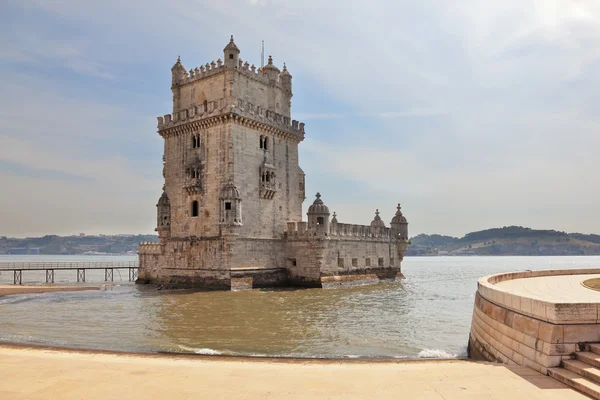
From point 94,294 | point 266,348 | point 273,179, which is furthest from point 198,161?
point 266,348

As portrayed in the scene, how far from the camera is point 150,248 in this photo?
41.9m

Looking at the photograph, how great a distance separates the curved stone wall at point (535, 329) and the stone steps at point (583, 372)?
0.18 m

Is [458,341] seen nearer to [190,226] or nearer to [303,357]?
[303,357]

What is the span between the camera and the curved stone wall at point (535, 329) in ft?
30.8

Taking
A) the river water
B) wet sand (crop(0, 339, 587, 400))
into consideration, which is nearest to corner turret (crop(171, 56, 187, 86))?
the river water

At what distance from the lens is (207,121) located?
3803cm

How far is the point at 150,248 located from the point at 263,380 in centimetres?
3394

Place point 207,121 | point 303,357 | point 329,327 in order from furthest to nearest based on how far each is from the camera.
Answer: point 207,121, point 329,327, point 303,357

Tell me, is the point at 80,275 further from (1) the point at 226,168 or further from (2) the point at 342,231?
(2) the point at 342,231

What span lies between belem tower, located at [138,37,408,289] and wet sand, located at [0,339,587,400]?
23.4 metres

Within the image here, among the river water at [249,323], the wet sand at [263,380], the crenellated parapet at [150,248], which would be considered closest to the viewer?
the wet sand at [263,380]

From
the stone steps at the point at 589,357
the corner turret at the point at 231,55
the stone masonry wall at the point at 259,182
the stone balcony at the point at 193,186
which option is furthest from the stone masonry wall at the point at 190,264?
the stone steps at the point at 589,357

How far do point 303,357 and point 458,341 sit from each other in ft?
21.6

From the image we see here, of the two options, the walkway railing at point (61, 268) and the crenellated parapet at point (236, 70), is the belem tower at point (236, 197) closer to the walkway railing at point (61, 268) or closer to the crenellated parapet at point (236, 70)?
the crenellated parapet at point (236, 70)
